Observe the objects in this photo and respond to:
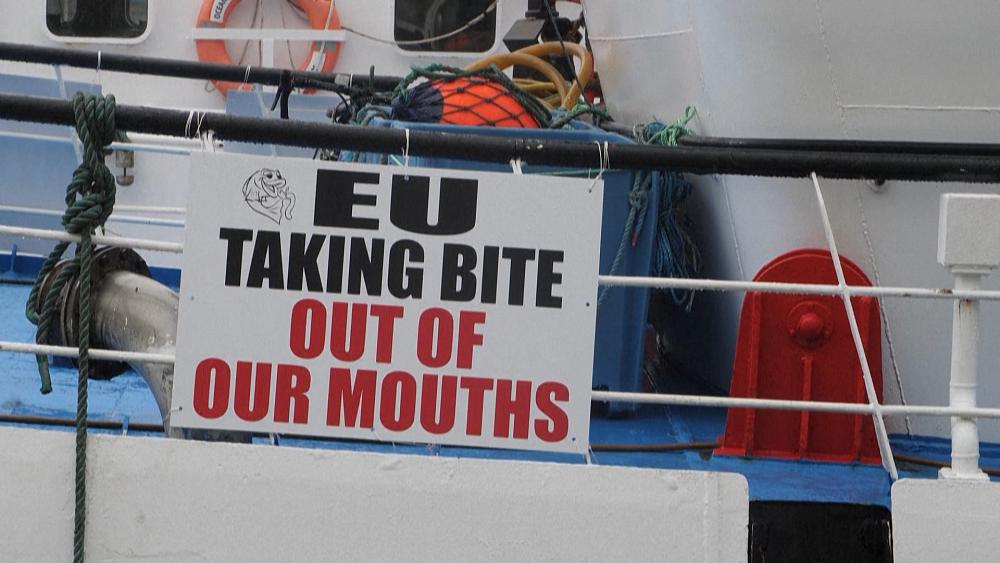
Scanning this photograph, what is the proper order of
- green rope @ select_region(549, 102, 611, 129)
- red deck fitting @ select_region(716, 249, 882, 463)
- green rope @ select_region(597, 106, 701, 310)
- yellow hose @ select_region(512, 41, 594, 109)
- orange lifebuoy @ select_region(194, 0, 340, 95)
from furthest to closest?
orange lifebuoy @ select_region(194, 0, 340, 95) < yellow hose @ select_region(512, 41, 594, 109) < green rope @ select_region(549, 102, 611, 129) < green rope @ select_region(597, 106, 701, 310) < red deck fitting @ select_region(716, 249, 882, 463)

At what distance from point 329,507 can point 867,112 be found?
1917 mm

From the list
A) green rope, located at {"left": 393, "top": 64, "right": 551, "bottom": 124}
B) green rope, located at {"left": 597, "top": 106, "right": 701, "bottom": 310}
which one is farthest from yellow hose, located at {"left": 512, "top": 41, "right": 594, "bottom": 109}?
green rope, located at {"left": 597, "top": 106, "right": 701, "bottom": 310}

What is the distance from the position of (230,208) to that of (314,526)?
74 cm

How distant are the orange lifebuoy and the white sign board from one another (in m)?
6.44

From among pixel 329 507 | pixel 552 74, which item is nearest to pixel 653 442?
pixel 329 507

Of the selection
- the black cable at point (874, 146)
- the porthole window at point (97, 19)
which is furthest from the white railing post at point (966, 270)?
the porthole window at point (97, 19)

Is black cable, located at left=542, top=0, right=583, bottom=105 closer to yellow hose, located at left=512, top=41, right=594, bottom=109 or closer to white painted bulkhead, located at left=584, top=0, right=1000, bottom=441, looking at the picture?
yellow hose, located at left=512, top=41, right=594, bottom=109

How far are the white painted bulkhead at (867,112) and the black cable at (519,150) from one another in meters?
0.52

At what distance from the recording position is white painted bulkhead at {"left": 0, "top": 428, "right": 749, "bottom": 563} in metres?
2.72

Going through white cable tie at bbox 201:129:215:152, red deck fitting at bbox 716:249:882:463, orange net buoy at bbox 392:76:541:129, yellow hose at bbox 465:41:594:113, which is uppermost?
yellow hose at bbox 465:41:594:113

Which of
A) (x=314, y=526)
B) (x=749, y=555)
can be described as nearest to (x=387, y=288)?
(x=314, y=526)

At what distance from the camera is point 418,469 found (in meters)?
2.75

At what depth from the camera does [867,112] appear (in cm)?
350

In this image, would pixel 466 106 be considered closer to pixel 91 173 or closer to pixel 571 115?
pixel 571 115
